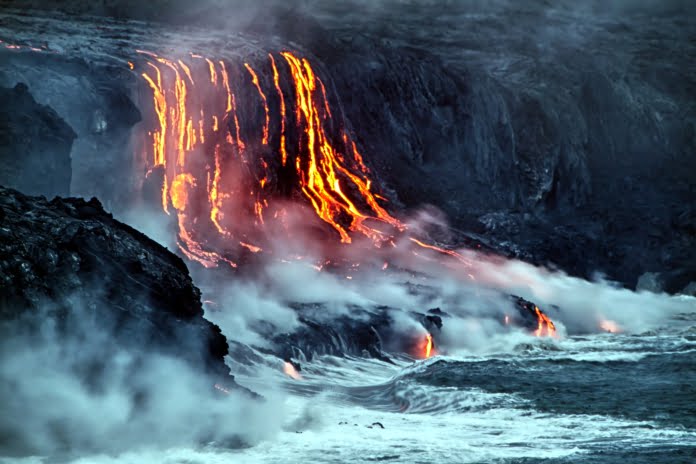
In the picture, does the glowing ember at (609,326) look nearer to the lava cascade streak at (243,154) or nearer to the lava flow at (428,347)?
the lava cascade streak at (243,154)

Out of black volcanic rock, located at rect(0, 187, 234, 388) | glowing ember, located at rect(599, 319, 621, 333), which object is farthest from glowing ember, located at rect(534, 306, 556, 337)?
black volcanic rock, located at rect(0, 187, 234, 388)

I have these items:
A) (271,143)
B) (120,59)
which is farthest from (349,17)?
(120,59)

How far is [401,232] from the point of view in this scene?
43.8m

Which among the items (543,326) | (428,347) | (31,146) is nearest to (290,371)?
(428,347)

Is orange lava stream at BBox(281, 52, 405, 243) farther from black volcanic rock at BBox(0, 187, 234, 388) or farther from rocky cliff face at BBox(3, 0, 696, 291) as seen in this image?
black volcanic rock at BBox(0, 187, 234, 388)

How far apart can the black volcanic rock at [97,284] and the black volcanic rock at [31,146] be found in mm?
8771

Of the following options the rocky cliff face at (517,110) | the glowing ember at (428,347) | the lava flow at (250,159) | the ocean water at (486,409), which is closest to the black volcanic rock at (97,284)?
the ocean water at (486,409)

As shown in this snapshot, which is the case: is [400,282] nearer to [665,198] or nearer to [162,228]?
[162,228]

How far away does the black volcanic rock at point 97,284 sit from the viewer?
12.9 meters

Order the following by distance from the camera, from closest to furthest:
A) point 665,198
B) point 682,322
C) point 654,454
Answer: point 654,454
point 682,322
point 665,198

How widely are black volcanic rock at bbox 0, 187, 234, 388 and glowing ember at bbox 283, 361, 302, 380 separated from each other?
782cm

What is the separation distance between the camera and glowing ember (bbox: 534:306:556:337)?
34.8 meters

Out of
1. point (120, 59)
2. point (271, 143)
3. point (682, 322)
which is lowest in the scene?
point (682, 322)

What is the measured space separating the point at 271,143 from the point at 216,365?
30.1 meters
